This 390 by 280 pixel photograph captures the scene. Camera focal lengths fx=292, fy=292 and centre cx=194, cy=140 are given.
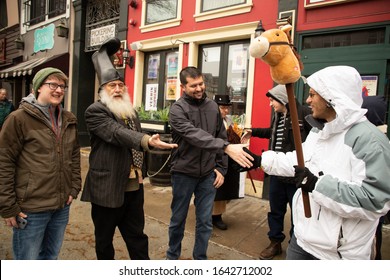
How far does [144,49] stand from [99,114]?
19.2 feet

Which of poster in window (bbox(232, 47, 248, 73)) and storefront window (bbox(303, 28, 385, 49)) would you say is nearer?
storefront window (bbox(303, 28, 385, 49))

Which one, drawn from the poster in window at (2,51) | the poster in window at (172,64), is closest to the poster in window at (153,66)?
the poster in window at (172,64)

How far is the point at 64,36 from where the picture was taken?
389 inches

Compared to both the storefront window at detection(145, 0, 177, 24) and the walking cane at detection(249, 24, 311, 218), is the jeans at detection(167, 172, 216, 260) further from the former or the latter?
the storefront window at detection(145, 0, 177, 24)

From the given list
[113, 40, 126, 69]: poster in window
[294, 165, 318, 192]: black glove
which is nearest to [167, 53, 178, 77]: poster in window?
[113, 40, 126, 69]: poster in window

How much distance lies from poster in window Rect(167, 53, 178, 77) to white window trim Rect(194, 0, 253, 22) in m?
1.14

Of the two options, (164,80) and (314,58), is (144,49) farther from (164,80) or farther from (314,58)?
(314,58)

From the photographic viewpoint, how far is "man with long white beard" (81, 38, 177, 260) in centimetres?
239

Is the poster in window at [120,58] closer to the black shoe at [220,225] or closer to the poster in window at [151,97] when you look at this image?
the poster in window at [151,97]

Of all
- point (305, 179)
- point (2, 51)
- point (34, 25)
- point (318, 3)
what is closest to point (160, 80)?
point (318, 3)

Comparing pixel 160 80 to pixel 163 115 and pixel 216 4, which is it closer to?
pixel 163 115

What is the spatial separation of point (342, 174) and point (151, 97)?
266 inches

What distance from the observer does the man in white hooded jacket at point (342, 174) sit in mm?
1587

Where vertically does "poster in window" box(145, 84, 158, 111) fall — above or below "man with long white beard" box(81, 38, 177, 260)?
above
